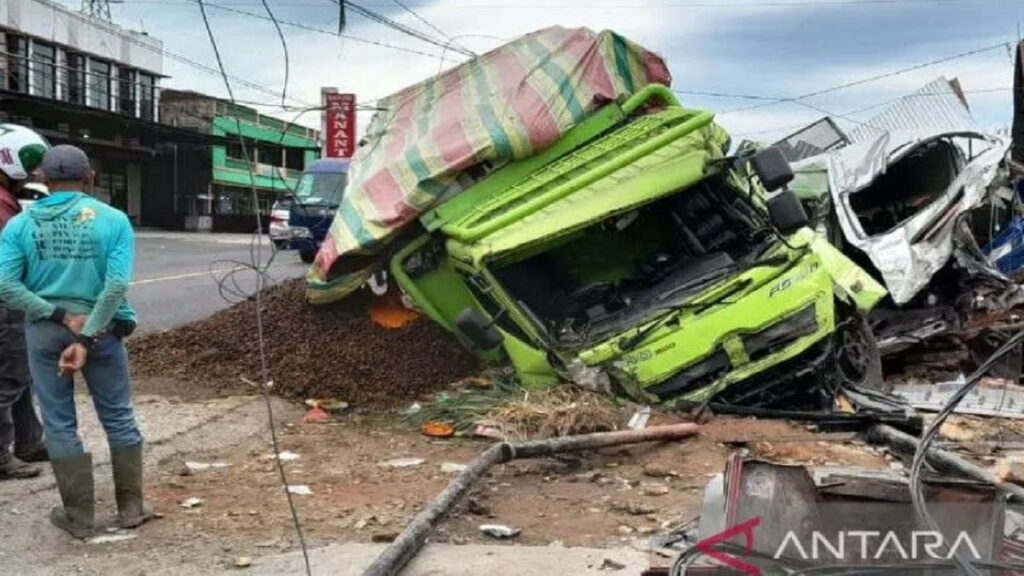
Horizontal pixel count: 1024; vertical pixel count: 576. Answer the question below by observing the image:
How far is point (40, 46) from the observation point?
34.8 m

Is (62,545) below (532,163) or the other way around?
below

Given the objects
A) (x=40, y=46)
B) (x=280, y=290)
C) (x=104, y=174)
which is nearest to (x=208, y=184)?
(x=104, y=174)

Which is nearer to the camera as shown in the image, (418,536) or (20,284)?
(418,536)

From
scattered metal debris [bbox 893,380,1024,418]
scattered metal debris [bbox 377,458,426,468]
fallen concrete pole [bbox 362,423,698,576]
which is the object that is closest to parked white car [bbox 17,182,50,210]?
scattered metal debris [bbox 377,458,426,468]

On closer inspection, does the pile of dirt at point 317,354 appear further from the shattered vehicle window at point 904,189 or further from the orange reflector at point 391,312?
the shattered vehicle window at point 904,189

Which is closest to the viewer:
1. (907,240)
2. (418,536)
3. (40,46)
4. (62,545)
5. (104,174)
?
(418,536)

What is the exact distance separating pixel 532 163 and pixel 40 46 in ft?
108

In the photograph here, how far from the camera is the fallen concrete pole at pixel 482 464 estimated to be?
3.70 meters

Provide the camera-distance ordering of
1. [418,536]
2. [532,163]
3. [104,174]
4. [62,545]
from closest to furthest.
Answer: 1. [418,536]
2. [62,545]
3. [532,163]
4. [104,174]

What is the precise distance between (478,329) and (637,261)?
1926mm

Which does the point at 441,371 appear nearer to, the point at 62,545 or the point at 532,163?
the point at 532,163

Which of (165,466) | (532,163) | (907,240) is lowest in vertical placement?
Answer: (165,466)

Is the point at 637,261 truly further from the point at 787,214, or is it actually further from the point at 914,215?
the point at 914,215

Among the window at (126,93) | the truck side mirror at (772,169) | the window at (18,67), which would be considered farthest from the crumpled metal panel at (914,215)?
the window at (126,93)
